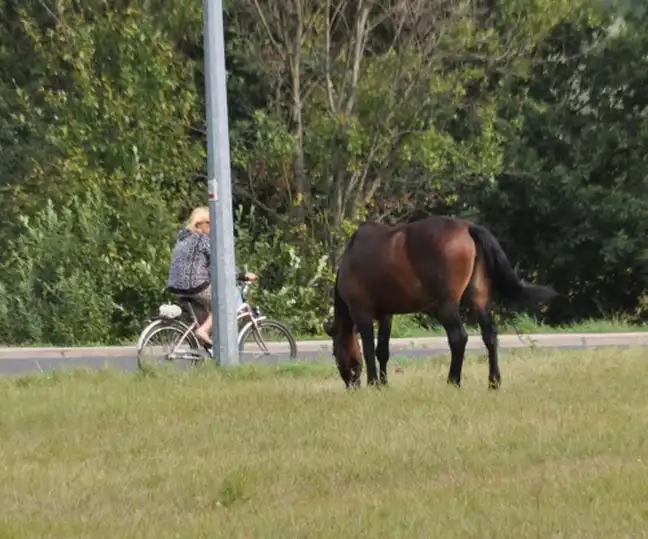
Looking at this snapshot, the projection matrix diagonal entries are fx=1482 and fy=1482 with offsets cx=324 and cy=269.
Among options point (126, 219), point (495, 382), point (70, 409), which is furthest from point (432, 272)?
point (126, 219)

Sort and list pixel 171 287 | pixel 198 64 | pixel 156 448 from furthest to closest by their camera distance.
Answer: pixel 198 64, pixel 171 287, pixel 156 448

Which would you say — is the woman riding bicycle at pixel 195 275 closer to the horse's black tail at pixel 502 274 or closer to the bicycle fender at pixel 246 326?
the bicycle fender at pixel 246 326

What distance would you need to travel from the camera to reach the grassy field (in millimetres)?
6629

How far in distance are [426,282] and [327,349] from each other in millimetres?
7797

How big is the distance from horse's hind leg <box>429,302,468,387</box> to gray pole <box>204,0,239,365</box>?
3.36 m

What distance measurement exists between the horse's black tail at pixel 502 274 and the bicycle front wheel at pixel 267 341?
4695mm

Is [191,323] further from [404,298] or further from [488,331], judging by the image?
[488,331]

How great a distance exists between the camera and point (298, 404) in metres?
11.1

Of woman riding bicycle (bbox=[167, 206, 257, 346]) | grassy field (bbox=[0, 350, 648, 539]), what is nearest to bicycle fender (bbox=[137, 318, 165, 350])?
woman riding bicycle (bbox=[167, 206, 257, 346])

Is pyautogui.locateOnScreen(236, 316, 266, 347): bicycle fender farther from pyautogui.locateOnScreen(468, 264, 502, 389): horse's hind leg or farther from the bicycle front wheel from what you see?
pyautogui.locateOnScreen(468, 264, 502, 389): horse's hind leg

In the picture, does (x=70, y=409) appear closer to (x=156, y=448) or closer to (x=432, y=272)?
(x=156, y=448)

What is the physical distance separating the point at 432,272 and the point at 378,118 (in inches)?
590

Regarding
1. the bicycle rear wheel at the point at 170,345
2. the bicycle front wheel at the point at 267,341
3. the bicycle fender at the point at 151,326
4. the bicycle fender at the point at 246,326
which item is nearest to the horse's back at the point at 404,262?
the bicycle rear wheel at the point at 170,345

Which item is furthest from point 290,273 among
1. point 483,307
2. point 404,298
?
point 483,307
